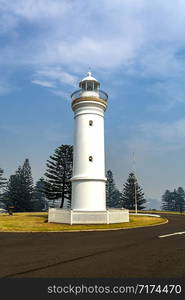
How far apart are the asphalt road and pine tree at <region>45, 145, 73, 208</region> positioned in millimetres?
35107

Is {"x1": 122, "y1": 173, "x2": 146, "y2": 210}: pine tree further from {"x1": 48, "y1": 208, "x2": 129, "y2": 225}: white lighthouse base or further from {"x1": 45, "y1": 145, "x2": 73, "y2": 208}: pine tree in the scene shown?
{"x1": 48, "y1": 208, "x2": 129, "y2": 225}: white lighthouse base

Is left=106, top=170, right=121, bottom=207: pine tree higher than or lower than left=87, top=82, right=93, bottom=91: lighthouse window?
lower

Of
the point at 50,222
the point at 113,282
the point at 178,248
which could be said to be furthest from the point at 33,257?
the point at 50,222

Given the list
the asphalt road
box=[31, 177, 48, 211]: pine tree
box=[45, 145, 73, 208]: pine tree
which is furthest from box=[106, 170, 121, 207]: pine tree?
the asphalt road

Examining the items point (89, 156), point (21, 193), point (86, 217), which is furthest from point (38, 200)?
point (86, 217)

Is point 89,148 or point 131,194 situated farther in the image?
point 131,194

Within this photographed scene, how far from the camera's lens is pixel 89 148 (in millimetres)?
22469

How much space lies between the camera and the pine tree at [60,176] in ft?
154

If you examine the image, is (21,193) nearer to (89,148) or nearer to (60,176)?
(60,176)

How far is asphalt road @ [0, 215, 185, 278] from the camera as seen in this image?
676 cm

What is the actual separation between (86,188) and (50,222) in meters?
4.60

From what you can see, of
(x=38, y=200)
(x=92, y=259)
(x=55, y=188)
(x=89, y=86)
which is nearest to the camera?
(x=92, y=259)

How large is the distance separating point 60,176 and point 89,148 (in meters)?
27.0

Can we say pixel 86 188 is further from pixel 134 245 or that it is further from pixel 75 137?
pixel 134 245
